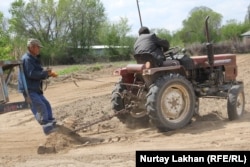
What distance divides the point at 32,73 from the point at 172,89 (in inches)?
99.0

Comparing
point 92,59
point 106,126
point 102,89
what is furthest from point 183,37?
point 106,126

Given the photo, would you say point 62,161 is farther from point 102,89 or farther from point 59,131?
point 102,89

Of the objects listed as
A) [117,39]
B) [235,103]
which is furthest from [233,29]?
[235,103]

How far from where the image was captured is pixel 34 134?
8.62 meters

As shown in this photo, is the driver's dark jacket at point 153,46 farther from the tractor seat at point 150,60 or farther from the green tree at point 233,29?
the green tree at point 233,29

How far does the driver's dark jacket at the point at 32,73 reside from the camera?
24.1 ft

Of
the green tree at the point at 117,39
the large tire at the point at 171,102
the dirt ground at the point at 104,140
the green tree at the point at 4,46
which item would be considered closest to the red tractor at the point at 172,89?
the large tire at the point at 171,102

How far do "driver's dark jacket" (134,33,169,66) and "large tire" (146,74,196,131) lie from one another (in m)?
0.43

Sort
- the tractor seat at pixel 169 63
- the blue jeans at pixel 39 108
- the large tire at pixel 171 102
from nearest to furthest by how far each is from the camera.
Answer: the blue jeans at pixel 39 108, the large tire at pixel 171 102, the tractor seat at pixel 169 63

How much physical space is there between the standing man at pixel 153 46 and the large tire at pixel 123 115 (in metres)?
0.87

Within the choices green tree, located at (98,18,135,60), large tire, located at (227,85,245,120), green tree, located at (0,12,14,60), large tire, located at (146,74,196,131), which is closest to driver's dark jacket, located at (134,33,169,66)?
large tire, located at (146,74,196,131)

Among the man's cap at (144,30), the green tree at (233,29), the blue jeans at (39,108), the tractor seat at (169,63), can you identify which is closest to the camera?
the blue jeans at (39,108)

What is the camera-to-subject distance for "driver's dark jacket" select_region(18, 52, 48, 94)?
7341 millimetres

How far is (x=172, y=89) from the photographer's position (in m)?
8.17
